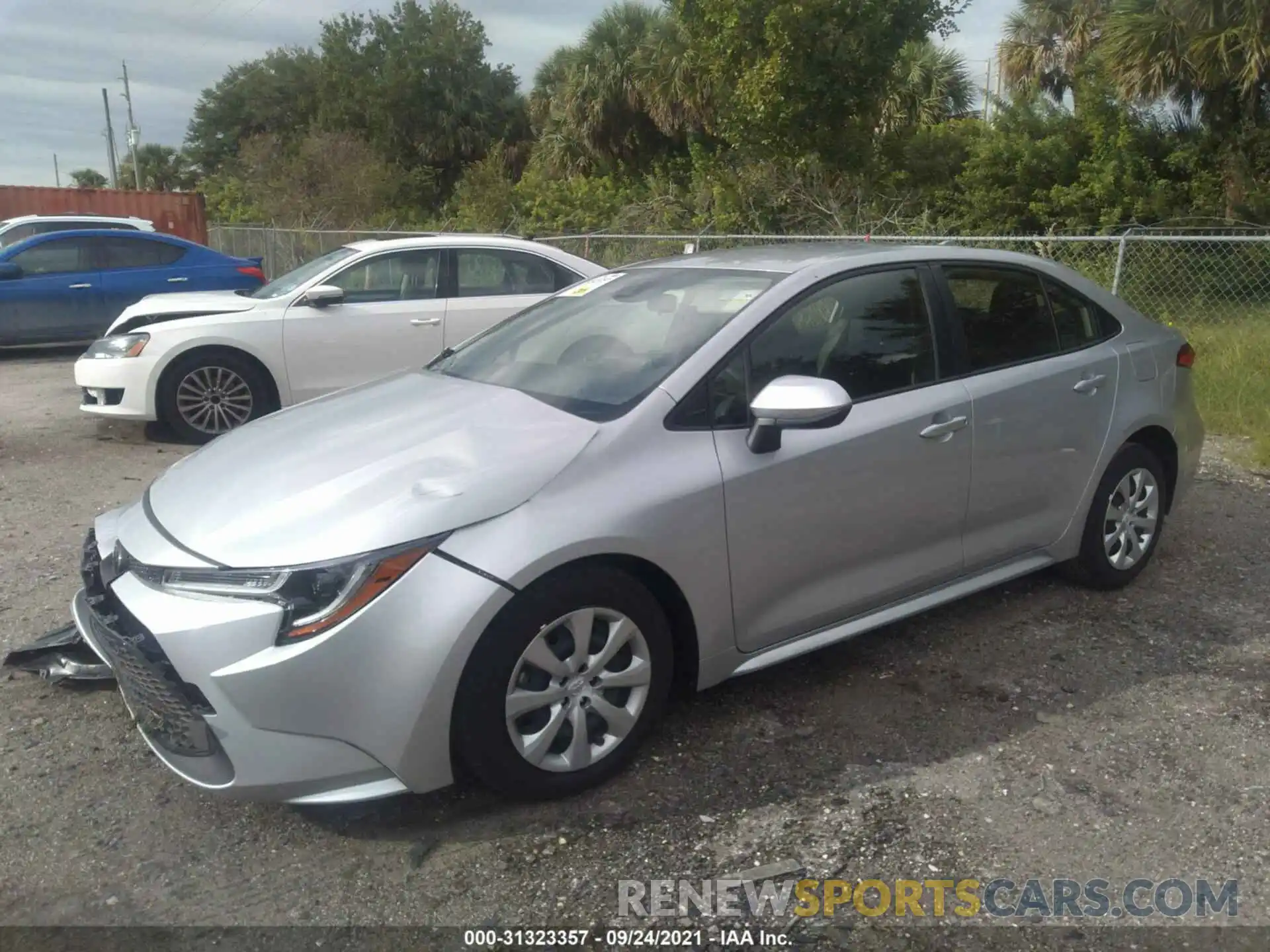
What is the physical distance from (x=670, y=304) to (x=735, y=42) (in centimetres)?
1146

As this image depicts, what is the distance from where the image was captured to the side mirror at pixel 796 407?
3.31m

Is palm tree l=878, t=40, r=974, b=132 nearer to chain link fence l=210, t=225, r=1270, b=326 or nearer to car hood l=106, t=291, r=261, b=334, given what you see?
chain link fence l=210, t=225, r=1270, b=326

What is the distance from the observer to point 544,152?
27500 millimetres

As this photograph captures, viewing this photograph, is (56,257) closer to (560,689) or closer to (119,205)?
(560,689)

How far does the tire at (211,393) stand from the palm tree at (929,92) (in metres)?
14.8

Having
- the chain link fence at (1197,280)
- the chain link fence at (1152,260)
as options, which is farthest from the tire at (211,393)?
the chain link fence at (1197,280)

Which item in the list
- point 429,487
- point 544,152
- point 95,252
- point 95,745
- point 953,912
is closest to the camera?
point 953,912

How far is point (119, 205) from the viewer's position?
24547 mm

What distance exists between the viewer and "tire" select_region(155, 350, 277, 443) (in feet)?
26.1

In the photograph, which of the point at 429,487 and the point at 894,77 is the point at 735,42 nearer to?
the point at 894,77

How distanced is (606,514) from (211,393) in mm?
5790

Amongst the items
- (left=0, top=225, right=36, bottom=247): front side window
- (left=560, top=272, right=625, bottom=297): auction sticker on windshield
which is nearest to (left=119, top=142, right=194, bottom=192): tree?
(left=0, top=225, right=36, bottom=247): front side window

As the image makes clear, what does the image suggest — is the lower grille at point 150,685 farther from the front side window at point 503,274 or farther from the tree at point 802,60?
the tree at point 802,60

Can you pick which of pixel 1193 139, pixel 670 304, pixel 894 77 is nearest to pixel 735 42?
pixel 894 77
